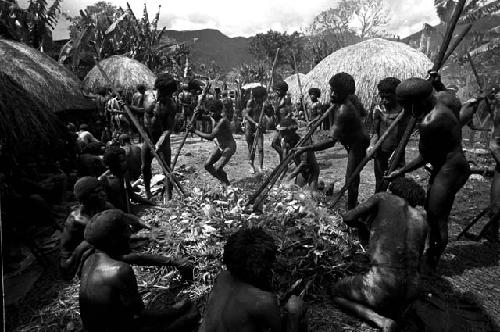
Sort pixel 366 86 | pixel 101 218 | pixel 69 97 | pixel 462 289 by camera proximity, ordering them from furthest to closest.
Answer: pixel 366 86 < pixel 69 97 < pixel 462 289 < pixel 101 218

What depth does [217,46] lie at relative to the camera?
7538cm

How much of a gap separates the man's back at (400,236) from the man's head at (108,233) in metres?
2.13

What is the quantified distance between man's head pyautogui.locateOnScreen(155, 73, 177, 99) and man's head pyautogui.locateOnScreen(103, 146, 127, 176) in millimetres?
1857

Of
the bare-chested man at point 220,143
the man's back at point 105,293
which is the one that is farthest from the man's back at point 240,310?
the bare-chested man at point 220,143

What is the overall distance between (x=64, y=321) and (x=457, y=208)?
6.45m

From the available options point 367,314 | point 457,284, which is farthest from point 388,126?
point 367,314

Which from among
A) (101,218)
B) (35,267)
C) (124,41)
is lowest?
(35,267)

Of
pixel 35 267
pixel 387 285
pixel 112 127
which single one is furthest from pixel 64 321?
pixel 112 127

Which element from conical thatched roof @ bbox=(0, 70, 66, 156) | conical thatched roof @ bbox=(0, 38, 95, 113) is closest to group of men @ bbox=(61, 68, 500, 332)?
conical thatched roof @ bbox=(0, 70, 66, 156)

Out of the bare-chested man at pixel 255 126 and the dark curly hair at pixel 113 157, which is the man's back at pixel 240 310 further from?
the bare-chested man at pixel 255 126

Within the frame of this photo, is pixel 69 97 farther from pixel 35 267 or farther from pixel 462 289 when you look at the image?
pixel 462 289

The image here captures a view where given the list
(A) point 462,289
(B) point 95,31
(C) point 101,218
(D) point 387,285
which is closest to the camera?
(C) point 101,218

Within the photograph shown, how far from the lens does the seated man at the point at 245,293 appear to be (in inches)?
79.3

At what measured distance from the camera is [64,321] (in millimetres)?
3283
